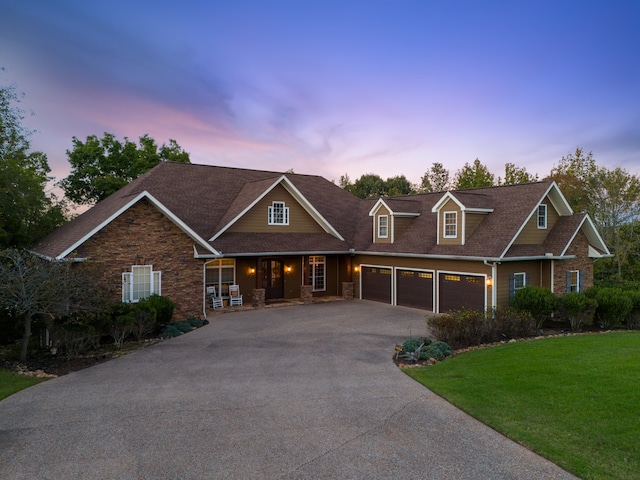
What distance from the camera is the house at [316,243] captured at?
53.9ft

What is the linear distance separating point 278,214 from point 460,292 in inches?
393

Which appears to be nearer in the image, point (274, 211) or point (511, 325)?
point (511, 325)

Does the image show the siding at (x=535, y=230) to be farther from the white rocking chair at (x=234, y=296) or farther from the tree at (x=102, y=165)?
the tree at (x=102, y=165)

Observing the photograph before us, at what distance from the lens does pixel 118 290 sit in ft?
52.0

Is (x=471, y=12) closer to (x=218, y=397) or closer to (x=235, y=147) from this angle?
(x=218, y=397)

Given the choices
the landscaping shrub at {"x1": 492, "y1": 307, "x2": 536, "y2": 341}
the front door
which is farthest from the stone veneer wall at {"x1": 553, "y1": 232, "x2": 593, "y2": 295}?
the front door

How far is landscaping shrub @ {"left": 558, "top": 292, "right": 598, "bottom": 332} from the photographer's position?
16.1 m

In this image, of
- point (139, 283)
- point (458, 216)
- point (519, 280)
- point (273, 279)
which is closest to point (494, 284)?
point (519, 280)

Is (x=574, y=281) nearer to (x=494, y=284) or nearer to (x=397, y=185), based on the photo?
(x=494, y=284)

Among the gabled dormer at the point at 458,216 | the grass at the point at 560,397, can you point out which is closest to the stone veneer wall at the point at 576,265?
the gabled dormer at the point at 458,216

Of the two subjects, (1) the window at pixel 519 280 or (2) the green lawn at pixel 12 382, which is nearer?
(2) the green lawn at pixel 12 382

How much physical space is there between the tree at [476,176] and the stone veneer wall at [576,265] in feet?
80.7

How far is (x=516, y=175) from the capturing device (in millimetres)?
43406

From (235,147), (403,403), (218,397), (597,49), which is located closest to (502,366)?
(403,403)
